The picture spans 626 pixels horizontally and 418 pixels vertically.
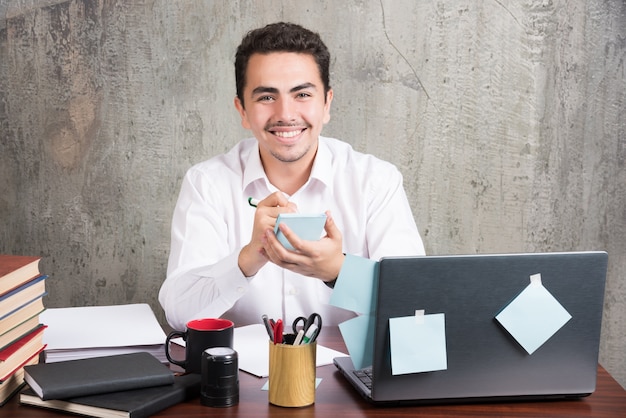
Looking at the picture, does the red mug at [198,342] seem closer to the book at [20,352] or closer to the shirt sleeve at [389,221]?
the book at [20,352]

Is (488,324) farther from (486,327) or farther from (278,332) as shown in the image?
(278,332)

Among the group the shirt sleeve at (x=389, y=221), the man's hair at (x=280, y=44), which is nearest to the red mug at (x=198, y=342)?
the shirt sleeve at (x=389, y=221)

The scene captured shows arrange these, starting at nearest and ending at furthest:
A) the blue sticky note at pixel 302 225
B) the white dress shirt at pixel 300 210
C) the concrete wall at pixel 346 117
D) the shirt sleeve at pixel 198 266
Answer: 1. the blue sticky note at pixel 302 225
2. the shirt sleeve at pixel 198 266
3. the white dress shirt at pixel 300 210
4. the concrete wall at pixel 346 117

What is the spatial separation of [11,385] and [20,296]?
16cm

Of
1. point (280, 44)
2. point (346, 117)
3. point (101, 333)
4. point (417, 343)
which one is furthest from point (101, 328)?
point (346, 117)

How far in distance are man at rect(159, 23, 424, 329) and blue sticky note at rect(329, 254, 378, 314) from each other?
763 mm

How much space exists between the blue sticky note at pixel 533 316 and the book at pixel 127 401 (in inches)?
22.4

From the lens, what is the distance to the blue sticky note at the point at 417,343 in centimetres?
122

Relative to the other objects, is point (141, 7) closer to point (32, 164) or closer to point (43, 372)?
point (32, 164)

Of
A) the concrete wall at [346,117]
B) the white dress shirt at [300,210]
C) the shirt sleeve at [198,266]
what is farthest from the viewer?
the concrete wall at [346,117]

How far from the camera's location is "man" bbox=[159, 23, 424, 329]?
2102 mm

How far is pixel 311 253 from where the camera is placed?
1.54 m

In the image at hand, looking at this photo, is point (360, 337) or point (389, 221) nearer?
point (360, 337)

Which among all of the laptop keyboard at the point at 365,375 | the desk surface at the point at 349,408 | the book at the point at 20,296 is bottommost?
the desk surface at the point at 349,408
